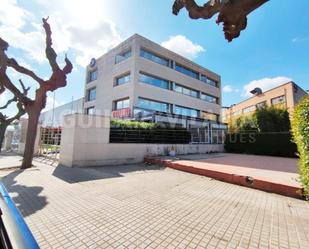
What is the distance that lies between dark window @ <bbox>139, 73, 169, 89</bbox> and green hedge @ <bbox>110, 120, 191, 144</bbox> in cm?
919

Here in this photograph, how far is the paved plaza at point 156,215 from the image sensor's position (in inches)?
110

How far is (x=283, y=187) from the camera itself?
5.45 metres

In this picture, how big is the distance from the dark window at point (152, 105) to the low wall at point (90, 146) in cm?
1053

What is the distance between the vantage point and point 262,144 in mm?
17438

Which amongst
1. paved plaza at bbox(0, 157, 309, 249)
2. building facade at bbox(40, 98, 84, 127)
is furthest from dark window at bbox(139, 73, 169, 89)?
paved plaza at bbox(0, 157, 309, 249)

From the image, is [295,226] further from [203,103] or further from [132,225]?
[203,103]

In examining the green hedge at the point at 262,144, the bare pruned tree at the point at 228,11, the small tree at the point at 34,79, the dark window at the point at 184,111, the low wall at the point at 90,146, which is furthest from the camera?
the dark window at the point at 184,111

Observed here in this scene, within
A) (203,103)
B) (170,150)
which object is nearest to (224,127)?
(203,103)

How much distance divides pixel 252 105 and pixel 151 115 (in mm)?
30021

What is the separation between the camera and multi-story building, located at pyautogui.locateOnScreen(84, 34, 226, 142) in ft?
66.8

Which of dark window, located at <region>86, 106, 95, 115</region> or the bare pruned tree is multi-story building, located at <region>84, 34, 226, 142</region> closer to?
dark window, located at <region>86, 106, 95, 115</region>

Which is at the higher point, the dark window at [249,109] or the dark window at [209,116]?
the dark window at [249,109]

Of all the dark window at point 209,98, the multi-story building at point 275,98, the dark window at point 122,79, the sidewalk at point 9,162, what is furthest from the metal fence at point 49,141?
the multi-story building at point 275,98

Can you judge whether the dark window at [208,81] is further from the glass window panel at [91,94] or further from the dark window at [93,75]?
the glass window panel at [91,94]
